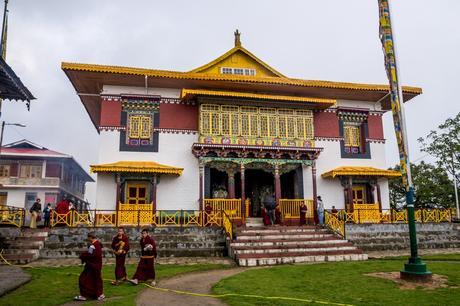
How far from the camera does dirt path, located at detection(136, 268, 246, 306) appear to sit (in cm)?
793

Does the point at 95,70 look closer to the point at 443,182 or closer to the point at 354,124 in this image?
the point at 354,124

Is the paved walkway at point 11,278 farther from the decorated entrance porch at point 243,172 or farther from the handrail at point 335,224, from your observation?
the handrail at point 335,224

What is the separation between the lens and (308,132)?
71.8ft

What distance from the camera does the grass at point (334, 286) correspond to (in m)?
7.89

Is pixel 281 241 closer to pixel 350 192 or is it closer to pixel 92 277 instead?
pixel 350 192

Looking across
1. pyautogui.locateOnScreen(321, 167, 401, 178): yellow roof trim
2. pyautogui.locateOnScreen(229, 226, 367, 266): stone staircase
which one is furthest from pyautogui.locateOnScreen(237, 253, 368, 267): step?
pyautogui.locateOnScreen(321, 167, 401, 178): yellow roof trim

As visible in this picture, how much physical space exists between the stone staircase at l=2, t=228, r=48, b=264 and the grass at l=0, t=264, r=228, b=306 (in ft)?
6.77

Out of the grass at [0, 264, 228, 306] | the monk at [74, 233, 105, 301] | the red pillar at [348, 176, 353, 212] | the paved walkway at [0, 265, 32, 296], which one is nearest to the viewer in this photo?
the grass at [0, 264, 228, 306]

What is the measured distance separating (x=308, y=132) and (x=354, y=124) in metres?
3.80

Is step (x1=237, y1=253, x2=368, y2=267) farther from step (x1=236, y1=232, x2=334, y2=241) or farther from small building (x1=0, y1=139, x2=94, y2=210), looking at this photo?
small building (x1=0, y1=139, x2=94, y2=210)

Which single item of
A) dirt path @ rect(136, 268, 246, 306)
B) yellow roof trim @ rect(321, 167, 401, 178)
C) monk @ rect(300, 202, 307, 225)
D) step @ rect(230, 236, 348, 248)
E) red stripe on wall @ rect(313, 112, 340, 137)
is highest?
red stripe on wall @ rect(313, 112, 340, 137)

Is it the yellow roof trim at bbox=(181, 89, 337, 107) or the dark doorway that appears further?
the dark doorway

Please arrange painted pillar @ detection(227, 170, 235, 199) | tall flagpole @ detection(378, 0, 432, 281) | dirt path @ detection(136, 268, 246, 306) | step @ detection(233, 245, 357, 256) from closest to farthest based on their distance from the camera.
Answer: dirt path @ detection(136, 268, 246, 306), tall flagpole @ detection(378, 0, 432, 281), step @ detection(233, 245, 357, 256), painted pillar @ detection(227, 170, 235, 199)

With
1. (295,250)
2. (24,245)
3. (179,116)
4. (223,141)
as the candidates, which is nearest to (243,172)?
(223,141)
